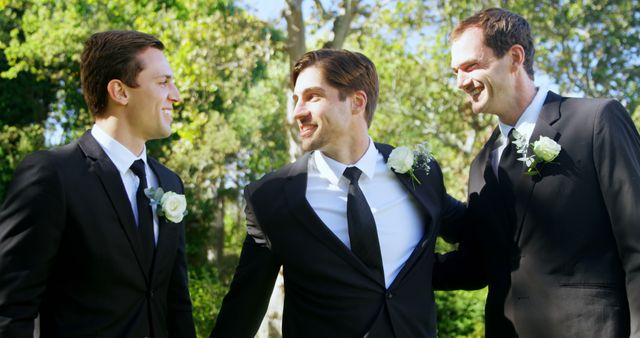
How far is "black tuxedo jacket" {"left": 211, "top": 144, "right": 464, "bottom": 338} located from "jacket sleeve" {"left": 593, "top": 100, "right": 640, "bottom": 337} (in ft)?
2.69

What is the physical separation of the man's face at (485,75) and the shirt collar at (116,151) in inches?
69.3

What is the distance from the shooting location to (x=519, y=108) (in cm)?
365

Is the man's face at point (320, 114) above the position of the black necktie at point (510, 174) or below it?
above

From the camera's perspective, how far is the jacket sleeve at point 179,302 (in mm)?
3576

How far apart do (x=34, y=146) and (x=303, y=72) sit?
20.3 meters

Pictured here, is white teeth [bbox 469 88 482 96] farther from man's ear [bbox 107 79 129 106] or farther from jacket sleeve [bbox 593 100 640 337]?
man's ear [bbox 107 79 129 106]

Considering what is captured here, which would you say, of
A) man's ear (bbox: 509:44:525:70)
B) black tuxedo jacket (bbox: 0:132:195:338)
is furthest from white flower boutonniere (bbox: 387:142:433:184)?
black tuxedo jacket (bbox: 0:132:195:338)

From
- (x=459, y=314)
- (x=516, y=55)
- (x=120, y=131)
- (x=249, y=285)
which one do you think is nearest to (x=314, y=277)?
(x=249, y=285)

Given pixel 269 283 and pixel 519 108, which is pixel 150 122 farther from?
pixel 519 108

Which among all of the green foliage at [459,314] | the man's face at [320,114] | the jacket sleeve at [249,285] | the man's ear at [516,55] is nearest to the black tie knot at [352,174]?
the man's face at [320,114]

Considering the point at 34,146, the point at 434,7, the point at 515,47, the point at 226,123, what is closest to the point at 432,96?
the point at 434,7

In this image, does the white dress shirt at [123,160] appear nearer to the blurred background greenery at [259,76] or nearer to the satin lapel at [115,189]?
the satin lapel at [115,189]

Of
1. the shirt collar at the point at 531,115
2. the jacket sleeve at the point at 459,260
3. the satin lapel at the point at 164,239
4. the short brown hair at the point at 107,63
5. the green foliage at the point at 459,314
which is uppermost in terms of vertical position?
the short brown hair at the point at 107,63

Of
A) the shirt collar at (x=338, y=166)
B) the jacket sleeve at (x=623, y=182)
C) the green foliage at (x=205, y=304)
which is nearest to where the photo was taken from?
the jacket sleeve at (x=623, y=182)
